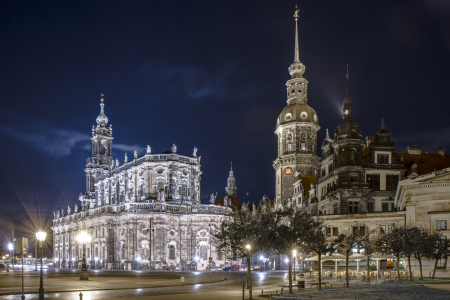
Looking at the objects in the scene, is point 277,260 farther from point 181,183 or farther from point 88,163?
point 88,163

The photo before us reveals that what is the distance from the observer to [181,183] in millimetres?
98812

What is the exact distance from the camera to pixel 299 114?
9719 cm

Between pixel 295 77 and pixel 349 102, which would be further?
pixel 295 77

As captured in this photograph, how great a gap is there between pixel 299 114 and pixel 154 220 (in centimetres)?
3423

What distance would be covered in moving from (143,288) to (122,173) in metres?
68.0

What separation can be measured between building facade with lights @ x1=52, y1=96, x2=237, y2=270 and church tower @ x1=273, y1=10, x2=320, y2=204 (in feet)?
41.5

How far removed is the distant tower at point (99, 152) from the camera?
12725 centimetres

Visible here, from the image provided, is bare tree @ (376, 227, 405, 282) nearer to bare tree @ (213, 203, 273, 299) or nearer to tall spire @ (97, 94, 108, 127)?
bare tree @ (213, 203, 273, 299)

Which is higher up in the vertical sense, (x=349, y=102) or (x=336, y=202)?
(x=349, y=102)

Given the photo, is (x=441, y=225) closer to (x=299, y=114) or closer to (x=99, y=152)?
(x=299, y=114)

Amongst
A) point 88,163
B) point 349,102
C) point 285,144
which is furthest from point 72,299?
point 88,163

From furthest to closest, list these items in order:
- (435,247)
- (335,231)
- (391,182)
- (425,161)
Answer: (425,161) → (391,182) → (335,231) → (435,247)

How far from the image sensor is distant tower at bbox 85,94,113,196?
127 m

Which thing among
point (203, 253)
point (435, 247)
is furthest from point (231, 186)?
point (435, 247)
